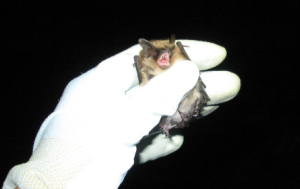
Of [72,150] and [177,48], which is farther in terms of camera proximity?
[177,48]

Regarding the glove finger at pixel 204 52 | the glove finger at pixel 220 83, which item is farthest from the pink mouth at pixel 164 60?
the glove finger at pixel 220 83

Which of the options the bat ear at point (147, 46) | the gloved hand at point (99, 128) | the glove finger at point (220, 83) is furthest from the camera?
the glove finger at point (220, 83)

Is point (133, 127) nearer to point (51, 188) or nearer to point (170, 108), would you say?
point (170, 108)

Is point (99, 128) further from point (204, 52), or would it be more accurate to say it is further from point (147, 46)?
point (204, 52)

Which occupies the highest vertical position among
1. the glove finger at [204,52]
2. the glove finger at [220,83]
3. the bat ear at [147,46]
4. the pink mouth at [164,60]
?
the bat ear at [147,46]

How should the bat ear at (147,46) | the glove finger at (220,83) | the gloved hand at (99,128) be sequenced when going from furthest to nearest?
the glove finger at (220,83) < the bat ear at (147,46) < the gloved hand at (99,128)

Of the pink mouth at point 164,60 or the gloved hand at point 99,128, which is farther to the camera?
the pink mouth at point 164,60

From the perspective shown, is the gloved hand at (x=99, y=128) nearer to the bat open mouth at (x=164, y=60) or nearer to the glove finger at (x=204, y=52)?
the bat open mouth at (x=164, y=60)

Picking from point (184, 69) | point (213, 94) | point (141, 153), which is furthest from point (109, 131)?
point (213, 94)
